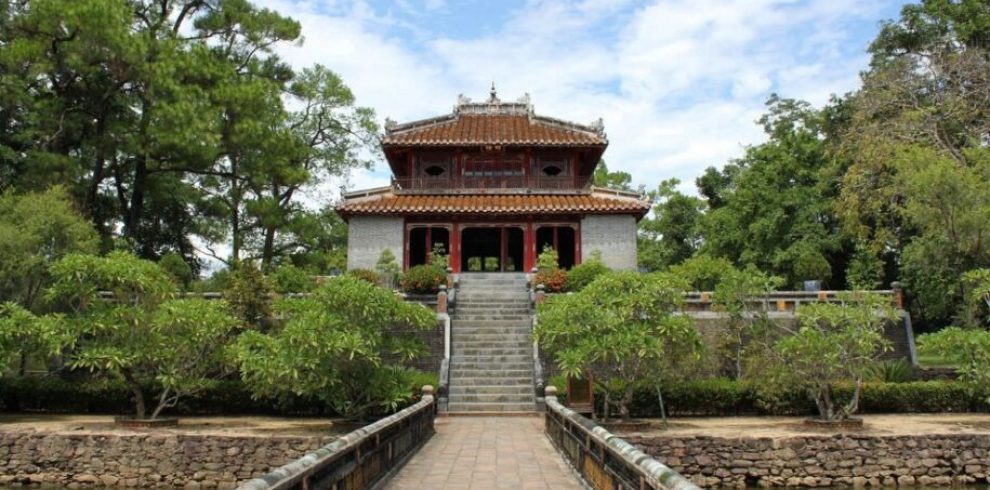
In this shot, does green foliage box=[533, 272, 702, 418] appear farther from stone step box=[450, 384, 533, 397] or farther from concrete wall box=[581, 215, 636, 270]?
concrete wall box=[581, 215, 636, 270]

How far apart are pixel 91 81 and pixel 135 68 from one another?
2.20m

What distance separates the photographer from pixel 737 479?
499 inches

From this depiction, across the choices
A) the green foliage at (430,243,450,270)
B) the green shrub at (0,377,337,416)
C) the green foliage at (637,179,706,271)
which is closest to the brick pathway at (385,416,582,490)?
the green shrub at (0,377,337,416)

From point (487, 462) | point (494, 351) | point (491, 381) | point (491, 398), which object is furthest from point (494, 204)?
point (487, 462)

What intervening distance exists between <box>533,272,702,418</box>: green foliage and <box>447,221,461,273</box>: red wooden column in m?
11.4

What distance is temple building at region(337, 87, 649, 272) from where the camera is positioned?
25.7m

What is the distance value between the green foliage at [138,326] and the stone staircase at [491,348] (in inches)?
208

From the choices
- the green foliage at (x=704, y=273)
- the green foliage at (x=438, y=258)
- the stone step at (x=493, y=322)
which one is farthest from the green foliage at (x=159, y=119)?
the green foliage at (x=704, y=273)

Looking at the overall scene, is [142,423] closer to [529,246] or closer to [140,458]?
[140,458]

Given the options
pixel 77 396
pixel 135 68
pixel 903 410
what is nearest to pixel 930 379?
pixel 903 410

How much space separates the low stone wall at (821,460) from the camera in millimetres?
12703

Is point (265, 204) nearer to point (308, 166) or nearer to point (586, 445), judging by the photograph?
point (308, 166)

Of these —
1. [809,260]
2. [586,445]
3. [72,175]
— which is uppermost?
[72,175]

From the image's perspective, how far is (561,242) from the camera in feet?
96.3
